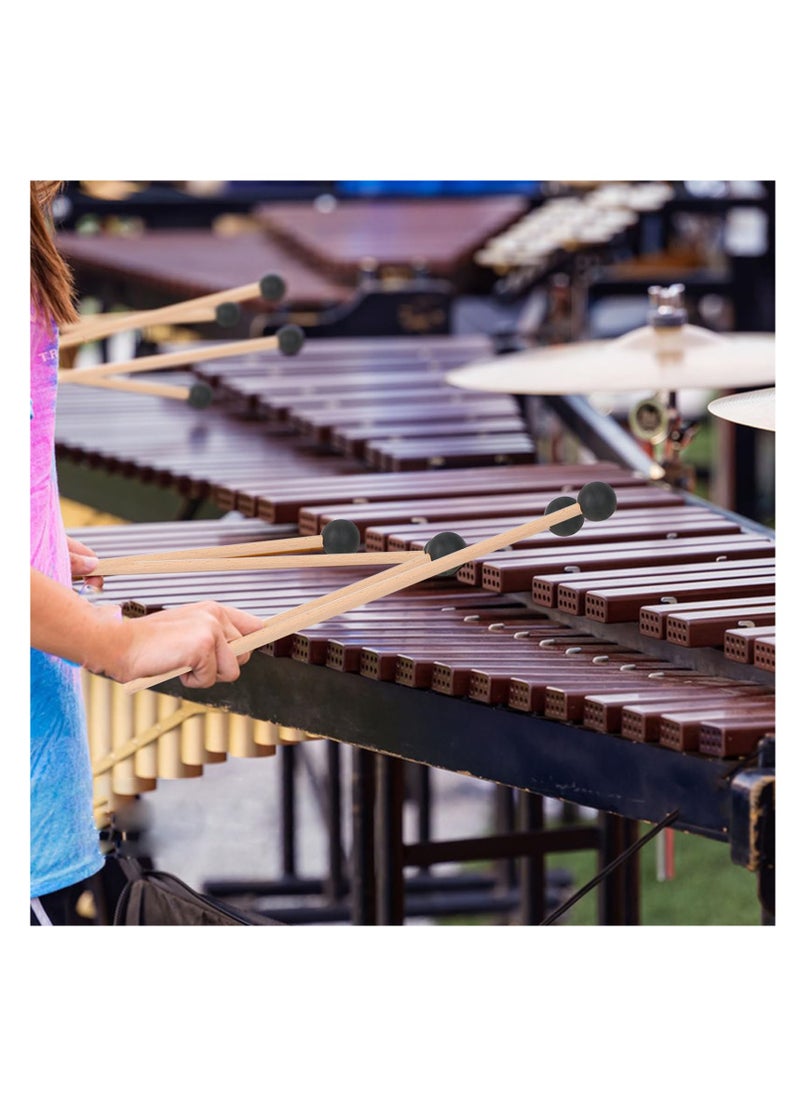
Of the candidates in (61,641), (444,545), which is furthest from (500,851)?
(61,641)

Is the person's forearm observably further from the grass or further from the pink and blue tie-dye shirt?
the grass

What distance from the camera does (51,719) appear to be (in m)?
2.24

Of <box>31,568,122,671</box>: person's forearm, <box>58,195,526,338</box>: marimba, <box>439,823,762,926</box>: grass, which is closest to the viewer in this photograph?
<box>31,568,122,671</box>: person's forearm

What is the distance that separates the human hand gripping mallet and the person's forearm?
88 millimetres

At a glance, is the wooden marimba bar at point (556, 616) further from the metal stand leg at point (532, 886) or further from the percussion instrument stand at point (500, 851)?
the metal stand leg at point (532, 886)

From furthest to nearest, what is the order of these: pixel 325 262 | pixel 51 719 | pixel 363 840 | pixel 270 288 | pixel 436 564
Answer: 1. pixel 325 262
2. pixel 363 840
3. pixel 270 288
4. pixel 51 719
5. pixel 436 564

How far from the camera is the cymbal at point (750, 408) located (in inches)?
98.1

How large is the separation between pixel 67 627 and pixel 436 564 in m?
0.43

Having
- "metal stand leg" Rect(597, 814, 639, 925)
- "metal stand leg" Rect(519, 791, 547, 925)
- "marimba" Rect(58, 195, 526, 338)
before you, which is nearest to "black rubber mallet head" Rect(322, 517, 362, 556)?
"metal stand leg" Rect(597, 814, 639, 925)

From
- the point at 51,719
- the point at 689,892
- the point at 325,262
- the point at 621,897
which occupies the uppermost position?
the point at 325,262

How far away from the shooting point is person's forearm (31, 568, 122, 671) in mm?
2027

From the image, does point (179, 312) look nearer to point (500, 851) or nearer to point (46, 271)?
point (46, 271)

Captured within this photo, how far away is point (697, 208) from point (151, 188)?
99.4 inches

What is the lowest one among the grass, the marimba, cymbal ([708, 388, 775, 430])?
the grass
